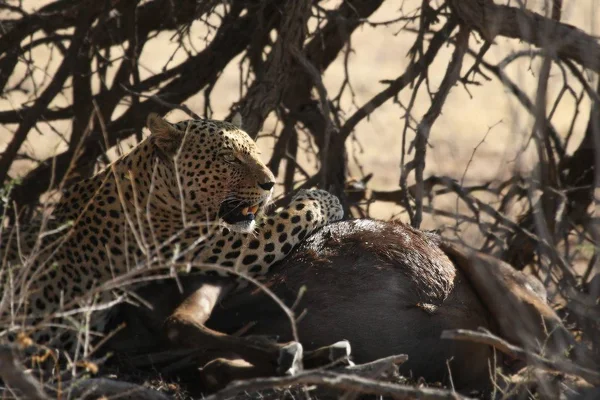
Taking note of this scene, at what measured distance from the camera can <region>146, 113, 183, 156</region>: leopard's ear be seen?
549 cm

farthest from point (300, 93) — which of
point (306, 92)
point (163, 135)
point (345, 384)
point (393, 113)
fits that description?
point (393, 113)

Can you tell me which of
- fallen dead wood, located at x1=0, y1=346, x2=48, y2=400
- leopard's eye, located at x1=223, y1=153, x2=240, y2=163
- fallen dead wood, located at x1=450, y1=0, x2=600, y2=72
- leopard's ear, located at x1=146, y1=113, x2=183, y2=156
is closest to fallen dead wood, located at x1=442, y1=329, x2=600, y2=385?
fallen dead wood, located at x1=0, y1=346, x2=48, y2=400

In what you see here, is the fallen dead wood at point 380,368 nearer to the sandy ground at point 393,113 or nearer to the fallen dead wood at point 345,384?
the fallen dead wood at point 345,384

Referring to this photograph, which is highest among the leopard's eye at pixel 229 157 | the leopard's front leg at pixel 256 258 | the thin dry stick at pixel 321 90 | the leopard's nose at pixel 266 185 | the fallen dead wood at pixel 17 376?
the thin dry stick at pixel 321 90

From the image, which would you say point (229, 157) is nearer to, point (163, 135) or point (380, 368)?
point (163, 135)

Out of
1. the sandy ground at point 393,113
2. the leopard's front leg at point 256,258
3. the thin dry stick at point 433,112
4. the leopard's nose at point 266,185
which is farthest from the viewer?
the sandy ground at point 393,113

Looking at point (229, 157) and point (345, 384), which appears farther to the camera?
point (229, 157)

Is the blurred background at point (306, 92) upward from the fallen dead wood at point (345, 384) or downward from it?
upward

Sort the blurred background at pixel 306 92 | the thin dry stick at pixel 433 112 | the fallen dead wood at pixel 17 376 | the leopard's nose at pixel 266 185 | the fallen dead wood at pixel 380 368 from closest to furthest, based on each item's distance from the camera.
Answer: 1. the fallen dead wood at pixel 17 376
2. the fallen dead wood at pixel 380 368
3. the leopard's nose at pixel 266 185
4. the thin dry stick at pixel 433 112
5. the blurred background at pixel 306 92

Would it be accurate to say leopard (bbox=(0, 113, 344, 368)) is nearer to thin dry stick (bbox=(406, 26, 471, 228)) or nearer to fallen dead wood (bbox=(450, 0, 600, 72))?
thin dry stick (bbox=(406, 26, 471, 228))

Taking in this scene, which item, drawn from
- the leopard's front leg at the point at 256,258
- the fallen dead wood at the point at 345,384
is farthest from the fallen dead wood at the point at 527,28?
the fallen dead wood at the point at 345,384

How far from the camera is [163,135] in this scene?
5.51m

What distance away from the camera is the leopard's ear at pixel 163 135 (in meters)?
5.49

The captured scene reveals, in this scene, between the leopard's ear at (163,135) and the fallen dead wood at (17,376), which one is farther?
the leopard's ear at (163,135)
